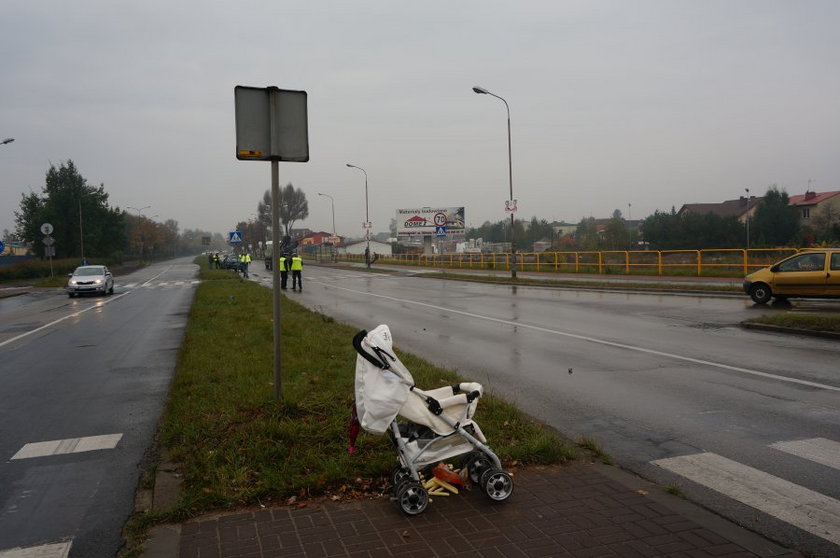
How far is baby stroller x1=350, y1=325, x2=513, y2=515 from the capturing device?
12.4 feet

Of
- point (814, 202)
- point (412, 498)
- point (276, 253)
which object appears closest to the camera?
point (412, 498)

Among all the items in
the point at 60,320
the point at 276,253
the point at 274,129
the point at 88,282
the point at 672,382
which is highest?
the point at 274,129

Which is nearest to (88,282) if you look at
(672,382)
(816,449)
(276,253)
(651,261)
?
(276,253)

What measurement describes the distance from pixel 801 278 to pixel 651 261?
Result: 14.9m

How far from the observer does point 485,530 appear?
365cm

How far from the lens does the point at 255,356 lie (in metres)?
9.18

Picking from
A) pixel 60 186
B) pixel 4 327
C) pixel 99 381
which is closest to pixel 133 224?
pixel 60 186

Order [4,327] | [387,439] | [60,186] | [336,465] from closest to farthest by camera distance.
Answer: [336,465], [387,439], [4,327], [60,186]

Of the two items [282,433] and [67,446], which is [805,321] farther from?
[67,446]

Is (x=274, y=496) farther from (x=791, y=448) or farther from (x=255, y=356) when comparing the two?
(x=255, y=356)

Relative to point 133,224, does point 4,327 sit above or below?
below

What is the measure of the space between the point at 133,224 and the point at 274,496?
104667 mm

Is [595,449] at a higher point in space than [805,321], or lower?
lower

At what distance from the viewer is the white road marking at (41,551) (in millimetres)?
3617
